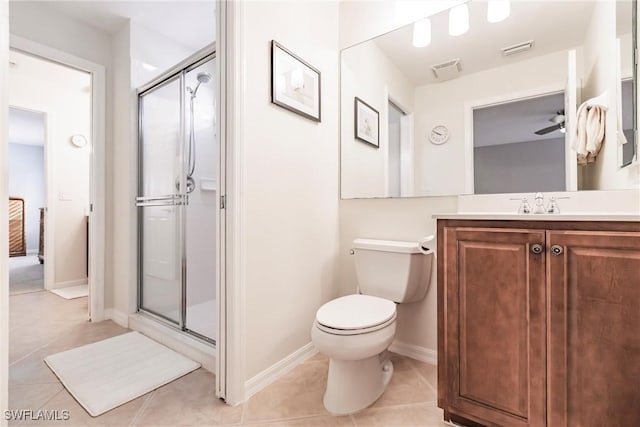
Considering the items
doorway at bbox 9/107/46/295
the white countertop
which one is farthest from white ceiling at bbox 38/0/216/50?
doorway at bbox 9/107/46/295

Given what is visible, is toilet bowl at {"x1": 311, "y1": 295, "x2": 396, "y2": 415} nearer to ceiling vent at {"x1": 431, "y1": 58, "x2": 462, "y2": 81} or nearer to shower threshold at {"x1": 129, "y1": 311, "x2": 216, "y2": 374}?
shower threshold at {"x1": 129, "y1": 311, "x2": 216, "y2": 374}

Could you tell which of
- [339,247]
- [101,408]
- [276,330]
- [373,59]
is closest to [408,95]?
[373,59]

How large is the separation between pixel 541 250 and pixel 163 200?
7.76 feet

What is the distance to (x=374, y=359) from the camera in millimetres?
1463

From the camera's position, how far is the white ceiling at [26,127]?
476cm

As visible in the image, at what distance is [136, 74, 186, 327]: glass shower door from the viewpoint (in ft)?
7.37

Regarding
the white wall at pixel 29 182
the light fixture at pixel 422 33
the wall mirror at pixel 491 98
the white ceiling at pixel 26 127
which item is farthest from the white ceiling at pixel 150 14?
the white wall at pixel 29 182

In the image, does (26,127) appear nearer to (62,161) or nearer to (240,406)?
(62,161)

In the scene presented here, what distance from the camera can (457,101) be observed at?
1727mm

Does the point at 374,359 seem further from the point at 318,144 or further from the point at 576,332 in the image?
the point at 318,144

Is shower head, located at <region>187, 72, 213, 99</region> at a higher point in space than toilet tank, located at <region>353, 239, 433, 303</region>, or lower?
higher

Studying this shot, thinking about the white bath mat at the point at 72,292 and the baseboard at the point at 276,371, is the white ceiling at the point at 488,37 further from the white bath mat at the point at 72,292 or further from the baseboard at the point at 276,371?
the white bath mat at the point at 72,292

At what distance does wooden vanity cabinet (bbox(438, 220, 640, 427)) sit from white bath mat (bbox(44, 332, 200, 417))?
56.0 inches

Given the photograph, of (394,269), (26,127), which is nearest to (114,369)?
(394,269)
